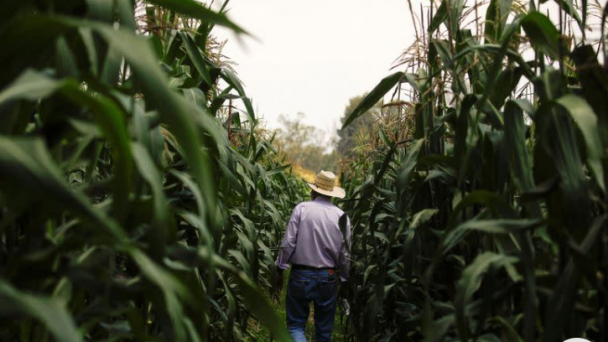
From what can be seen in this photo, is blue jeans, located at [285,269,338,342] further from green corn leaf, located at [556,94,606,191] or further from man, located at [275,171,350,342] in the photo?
green corn leaf, located at [556,94,606,191]

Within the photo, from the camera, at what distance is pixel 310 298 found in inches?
196

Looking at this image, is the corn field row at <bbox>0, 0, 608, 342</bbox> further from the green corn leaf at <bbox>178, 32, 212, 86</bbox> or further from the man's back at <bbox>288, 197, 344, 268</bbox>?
the man's back at <bbox>288, 197, 344, 268</bbox>

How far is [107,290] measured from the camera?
1.17 m

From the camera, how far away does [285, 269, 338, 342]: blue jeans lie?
4984 millimetres

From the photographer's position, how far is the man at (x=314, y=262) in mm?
5004

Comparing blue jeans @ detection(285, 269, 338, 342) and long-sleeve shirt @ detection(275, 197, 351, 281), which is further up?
long-sleeve shirt @ detection(275, 197, 351, 281)

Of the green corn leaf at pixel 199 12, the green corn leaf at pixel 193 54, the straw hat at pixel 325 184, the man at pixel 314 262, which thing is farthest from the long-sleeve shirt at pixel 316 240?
the green corn leaf at pixel 199 12

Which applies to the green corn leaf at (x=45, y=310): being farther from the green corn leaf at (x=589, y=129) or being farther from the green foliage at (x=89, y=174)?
the green corn leaf at (x=589, y=129)

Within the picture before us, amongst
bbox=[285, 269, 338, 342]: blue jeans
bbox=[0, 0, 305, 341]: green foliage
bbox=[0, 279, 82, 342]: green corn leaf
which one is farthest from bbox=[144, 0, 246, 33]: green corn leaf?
bbox=[285, 269, 338, 342]: blue jeans

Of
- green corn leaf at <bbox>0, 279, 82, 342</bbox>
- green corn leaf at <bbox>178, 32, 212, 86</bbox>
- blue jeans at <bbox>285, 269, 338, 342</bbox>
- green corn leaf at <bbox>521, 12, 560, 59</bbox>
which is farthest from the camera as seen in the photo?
blue jeans at <bbox>285, 269, 338, 342</bbox>

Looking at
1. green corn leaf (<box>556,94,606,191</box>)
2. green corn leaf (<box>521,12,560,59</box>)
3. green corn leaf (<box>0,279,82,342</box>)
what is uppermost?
green corn leaf (<box>521,12,560,59</box>)

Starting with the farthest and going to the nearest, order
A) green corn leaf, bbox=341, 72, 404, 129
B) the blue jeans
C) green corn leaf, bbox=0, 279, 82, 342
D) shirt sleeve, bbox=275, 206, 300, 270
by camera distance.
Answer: shirt sleeve, bbox=275, 206, 300, 270, the blue jeans, green corn leaf, bbox=341, 72, 404, 129, green corn leaf, bbox=0, 279, 82, 342

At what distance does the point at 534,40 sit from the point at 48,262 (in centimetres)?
135

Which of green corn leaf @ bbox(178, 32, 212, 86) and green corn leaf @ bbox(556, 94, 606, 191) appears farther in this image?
green corn leaf @ bbox(178, 32, 212, 86)
